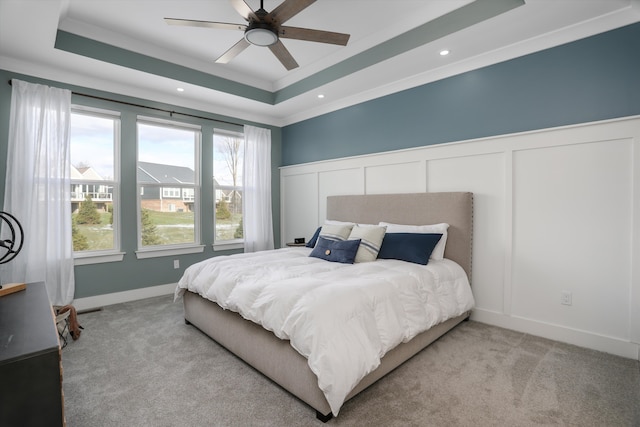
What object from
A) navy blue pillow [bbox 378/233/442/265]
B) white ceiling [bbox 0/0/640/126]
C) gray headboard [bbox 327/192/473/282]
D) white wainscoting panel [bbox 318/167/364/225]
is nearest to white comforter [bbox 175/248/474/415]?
navy blue pillow [bbox 378/233/442/265]

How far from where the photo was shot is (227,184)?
4.94m

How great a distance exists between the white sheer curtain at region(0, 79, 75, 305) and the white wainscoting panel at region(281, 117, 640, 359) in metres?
3.99

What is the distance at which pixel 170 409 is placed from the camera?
72.2 inches

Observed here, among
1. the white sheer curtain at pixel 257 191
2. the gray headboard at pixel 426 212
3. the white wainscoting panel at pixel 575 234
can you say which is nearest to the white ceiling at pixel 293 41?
the white sheer curtain at pixel 257 191

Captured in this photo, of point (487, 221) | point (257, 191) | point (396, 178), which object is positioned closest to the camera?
point (487, 221)

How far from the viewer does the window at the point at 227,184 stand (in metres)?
4.84

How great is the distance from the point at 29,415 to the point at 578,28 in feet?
13.6

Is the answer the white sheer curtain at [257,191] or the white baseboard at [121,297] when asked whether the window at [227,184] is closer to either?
the white sheer curtain at [257,191]

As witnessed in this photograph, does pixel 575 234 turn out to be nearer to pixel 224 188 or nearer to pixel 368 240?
pixel 368 240

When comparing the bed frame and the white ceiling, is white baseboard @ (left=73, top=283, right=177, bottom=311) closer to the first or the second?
the bed frame

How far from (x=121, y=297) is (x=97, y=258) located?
564 millimetres

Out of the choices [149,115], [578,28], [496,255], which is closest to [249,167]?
[149,115]

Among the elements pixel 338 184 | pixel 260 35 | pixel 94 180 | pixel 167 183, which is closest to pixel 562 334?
pixel 338 184

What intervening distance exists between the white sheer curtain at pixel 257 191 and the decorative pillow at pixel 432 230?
2.34 meters
